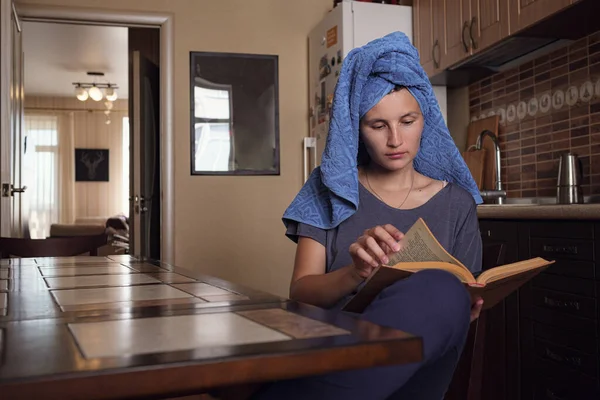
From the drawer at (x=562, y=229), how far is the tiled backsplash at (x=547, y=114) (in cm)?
58

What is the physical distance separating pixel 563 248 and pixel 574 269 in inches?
2.9

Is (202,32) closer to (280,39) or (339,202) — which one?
(280,39)

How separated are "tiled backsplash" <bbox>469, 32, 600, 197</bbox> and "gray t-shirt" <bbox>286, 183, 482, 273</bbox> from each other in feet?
4.48

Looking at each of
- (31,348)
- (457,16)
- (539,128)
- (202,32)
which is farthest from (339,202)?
(202,32)

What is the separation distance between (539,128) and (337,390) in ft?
8.38

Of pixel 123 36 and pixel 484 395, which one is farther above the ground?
pixel 123 36

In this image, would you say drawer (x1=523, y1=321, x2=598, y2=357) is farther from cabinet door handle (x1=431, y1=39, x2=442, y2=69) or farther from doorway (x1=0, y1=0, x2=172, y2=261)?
doorway (x1=0, y1=0, x2=172, y2=261)

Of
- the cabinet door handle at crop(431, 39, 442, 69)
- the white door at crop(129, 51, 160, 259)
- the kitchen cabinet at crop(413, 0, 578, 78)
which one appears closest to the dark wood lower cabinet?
the kitchen cabinet at crop(413, 0, 578, 78)

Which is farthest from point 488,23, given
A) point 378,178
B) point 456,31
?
point 378,178

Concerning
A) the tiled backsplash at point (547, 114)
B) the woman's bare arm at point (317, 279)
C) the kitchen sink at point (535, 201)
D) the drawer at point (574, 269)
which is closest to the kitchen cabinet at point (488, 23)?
the tiled backsplash at point (547, 114)

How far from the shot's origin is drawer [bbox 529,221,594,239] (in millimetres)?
1928

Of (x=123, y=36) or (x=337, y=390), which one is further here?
(x=123, y=36)

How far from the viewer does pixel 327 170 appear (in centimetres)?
145

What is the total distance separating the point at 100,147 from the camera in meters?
10.6
